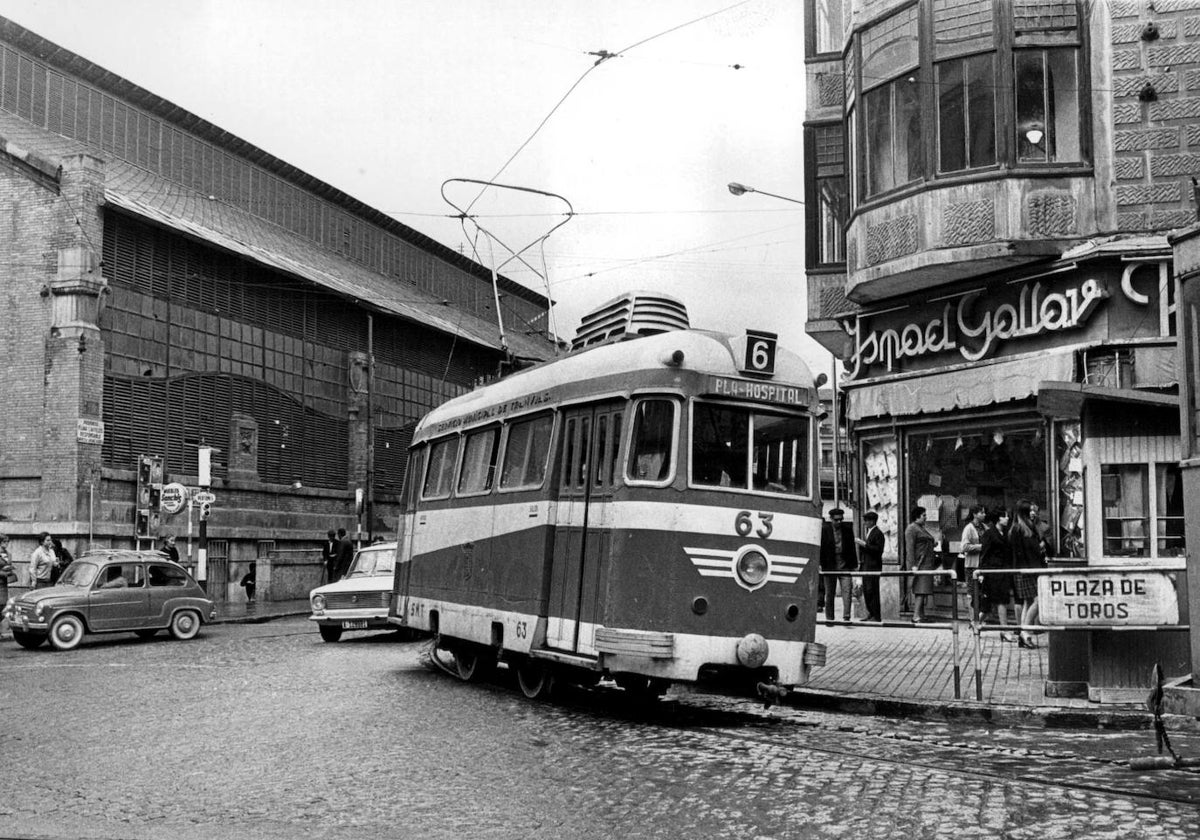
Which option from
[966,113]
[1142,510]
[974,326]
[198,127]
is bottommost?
[1142,510]

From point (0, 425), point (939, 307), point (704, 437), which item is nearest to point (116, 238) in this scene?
point (0, 425)

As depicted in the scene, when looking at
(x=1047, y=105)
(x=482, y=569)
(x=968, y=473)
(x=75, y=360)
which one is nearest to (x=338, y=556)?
(x=75, y=360)

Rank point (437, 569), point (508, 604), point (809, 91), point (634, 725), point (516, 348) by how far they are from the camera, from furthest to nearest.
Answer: point (516, 348)
point (809, 91)
point (437, 569)
point (508, 604)
point (634, 725)

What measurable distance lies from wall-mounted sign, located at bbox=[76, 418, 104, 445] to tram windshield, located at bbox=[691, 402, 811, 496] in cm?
2374

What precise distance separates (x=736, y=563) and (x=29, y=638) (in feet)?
49.0

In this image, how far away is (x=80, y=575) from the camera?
23500mm

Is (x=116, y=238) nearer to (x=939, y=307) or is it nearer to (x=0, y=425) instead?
Answer: (x=0, y=425)

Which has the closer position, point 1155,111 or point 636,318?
point 636,318

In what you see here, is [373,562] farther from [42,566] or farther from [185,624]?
[42,566]

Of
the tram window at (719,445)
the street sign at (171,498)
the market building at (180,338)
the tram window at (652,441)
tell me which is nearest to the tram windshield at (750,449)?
the tram window at (719,445)

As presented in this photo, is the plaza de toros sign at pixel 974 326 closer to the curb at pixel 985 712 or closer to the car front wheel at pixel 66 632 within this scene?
the curb at pixel 985 712

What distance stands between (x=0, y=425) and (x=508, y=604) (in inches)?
931

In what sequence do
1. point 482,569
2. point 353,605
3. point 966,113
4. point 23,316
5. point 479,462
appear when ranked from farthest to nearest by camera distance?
1. point 23,316
2. point 353,605
3. point 966,113
4. point 479,462
5. point 482,569

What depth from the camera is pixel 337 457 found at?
Result: 45531 millimetres
